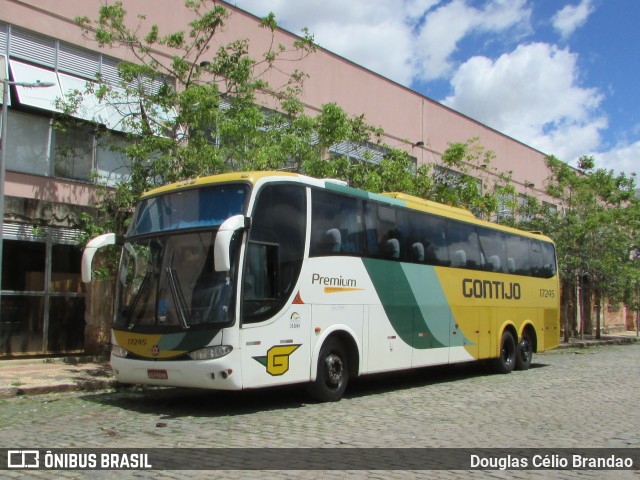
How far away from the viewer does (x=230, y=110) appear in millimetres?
14094

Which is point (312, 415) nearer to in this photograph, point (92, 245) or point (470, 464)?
point (470, 464)

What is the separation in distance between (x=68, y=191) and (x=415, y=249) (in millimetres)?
8334

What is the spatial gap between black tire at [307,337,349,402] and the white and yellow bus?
22 millimetres

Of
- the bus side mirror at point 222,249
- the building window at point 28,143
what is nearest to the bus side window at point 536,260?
the bus side mirror at point 222,249

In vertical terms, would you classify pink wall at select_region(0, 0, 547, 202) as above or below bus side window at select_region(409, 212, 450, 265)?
above

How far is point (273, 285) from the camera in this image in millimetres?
9633

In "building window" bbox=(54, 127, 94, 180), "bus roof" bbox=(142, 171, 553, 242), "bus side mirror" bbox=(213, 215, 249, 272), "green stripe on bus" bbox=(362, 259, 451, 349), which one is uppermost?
"building window" bbox=(54, 127, 94, 180)

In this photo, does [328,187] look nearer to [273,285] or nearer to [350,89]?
[273,285]

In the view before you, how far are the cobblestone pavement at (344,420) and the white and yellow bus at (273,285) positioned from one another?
2.06 feet

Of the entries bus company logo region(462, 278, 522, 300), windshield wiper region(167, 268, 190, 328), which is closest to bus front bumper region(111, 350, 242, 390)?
windshield wiper region(167, 268, 190, 328)

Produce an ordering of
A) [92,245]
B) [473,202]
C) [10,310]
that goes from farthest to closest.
Result: [473,202]
[10,310]
[92,245]

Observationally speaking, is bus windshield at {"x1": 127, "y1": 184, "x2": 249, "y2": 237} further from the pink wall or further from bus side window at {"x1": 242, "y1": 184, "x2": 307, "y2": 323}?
the pink wall

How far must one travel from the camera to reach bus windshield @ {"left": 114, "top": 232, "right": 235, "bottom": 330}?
29.8ft

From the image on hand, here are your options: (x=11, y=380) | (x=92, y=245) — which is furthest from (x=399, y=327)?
(x=11, y=380)
